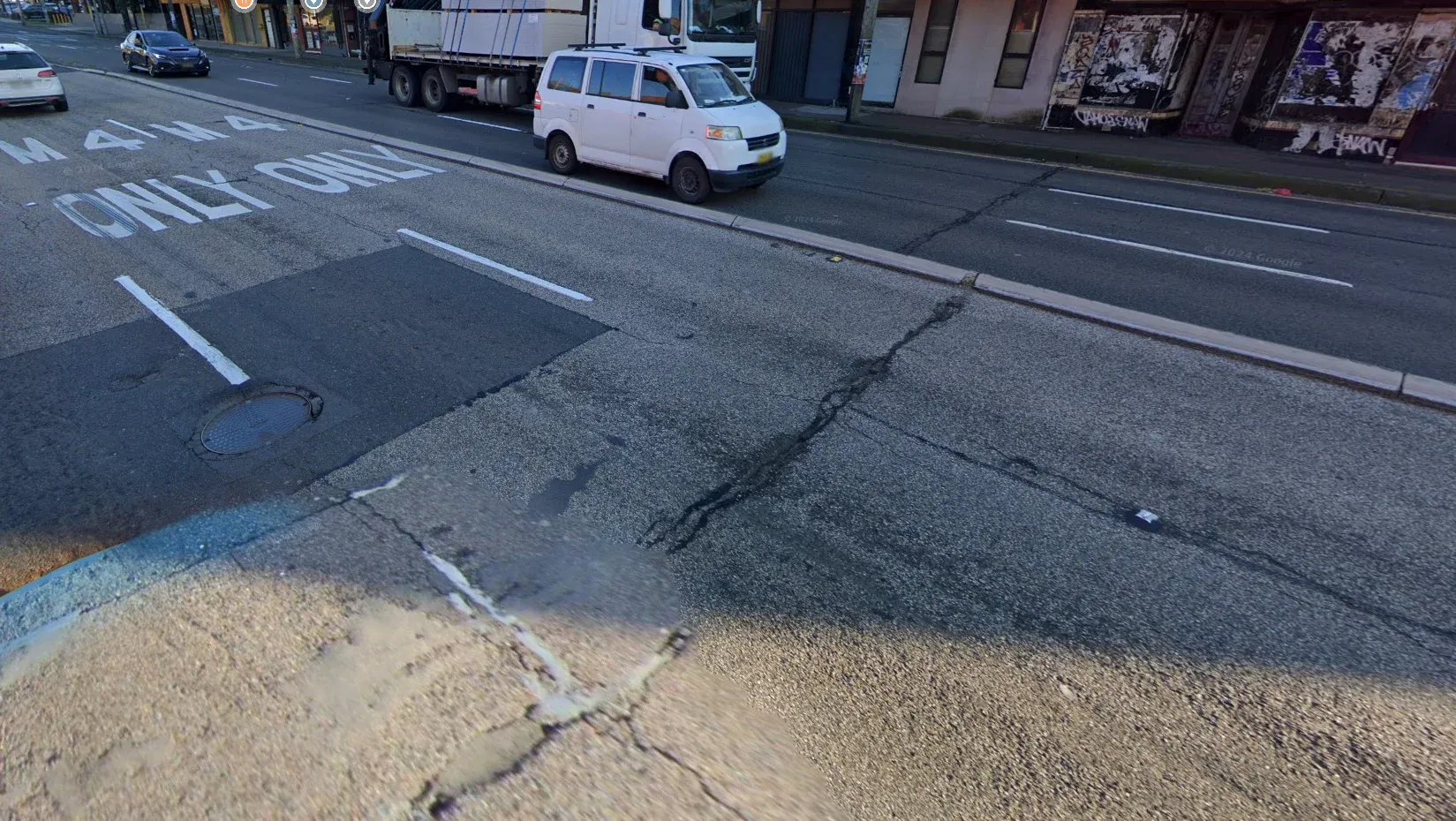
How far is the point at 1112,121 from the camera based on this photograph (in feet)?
56.4

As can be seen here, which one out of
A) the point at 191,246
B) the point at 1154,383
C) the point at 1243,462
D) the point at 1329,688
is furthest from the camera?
the point at 191,246

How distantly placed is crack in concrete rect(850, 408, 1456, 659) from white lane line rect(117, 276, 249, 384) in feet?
16.6

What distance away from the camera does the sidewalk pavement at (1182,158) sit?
39.2 ft

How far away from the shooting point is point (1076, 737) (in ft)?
9.05

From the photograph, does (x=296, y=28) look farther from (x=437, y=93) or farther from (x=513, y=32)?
(x=513, y=32)

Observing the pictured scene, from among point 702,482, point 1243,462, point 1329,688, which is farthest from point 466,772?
point 1243,462

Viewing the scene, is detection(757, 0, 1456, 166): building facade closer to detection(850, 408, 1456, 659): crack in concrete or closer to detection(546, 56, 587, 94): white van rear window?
detection(546, 56, 587, 94): white van rear window

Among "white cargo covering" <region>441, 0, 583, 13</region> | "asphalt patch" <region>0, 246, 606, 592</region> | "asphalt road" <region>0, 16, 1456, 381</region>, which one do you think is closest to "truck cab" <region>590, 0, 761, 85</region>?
"white cargo covering" <region>441, 0, 583, 13</region>

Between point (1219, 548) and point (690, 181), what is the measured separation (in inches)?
327

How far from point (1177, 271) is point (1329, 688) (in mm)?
6539

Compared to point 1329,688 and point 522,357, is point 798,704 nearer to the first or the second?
point 1329,688

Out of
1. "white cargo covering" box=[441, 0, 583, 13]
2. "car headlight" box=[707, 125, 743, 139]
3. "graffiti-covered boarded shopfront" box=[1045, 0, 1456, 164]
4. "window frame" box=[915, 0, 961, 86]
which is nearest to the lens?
"car headlight" box=[707, 125, 743, 139]

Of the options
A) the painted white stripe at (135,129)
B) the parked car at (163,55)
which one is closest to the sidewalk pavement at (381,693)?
the painted white stripe at (135,129)

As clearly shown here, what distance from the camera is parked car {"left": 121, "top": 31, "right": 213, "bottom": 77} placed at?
23.0 metres
